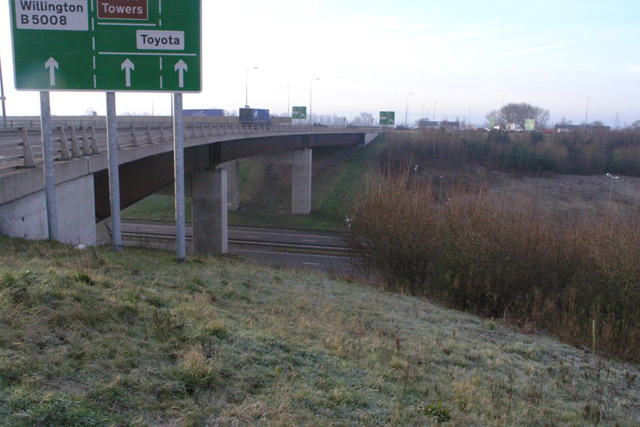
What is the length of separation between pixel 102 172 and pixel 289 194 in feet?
125

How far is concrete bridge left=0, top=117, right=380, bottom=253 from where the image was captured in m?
10.8

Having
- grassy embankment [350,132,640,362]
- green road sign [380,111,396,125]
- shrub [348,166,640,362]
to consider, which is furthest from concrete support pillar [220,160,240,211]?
green road sign [380,111,396,125]

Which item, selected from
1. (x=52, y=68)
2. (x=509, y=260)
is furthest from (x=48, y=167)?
(x=509, y=260)

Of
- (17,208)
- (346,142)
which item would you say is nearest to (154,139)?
(17,208)

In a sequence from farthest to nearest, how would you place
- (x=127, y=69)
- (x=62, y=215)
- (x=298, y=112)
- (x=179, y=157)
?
(x=298, y=112) < (x=179, y=157) < (x=62, y=215) < (x=127, y=69)

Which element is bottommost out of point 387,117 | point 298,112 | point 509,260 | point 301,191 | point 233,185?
point 301,191

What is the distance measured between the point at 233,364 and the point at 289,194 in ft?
159

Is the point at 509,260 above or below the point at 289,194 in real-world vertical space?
above

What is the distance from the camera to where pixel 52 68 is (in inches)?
441

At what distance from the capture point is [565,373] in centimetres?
838

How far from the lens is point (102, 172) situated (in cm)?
1606

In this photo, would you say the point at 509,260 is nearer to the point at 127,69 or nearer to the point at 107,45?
the point at 127,69

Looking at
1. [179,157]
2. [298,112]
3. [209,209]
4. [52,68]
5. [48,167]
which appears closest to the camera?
[48,167]

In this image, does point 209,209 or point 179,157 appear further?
point 209,209
